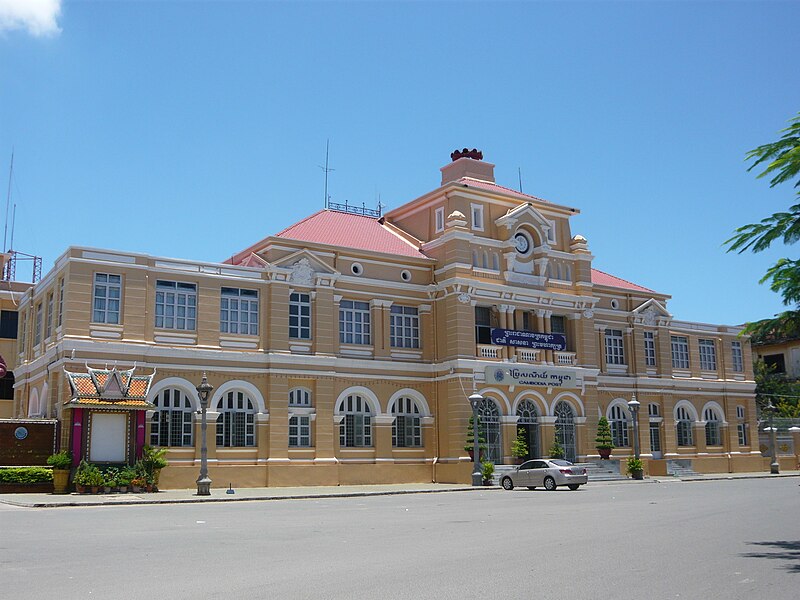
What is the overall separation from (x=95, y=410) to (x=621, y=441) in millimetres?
29586

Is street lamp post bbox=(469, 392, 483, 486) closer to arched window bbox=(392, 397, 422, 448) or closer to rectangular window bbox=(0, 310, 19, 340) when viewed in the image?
arched window bbox=(392, 397, 422, 448)

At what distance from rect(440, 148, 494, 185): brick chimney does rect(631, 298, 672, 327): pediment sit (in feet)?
37.8

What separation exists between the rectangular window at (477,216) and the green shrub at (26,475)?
22.1 m

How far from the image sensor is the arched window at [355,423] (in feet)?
127

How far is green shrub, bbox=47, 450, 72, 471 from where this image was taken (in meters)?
29.7

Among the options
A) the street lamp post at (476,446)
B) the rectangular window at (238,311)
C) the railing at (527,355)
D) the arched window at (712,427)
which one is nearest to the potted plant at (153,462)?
the rectangular window at (238,311)

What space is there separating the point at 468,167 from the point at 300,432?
59.1 feet

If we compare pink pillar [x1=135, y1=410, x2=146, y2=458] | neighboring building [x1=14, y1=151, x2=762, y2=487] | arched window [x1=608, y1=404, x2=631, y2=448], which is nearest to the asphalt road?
pink pillar [x1=135, y1=410, x2=146, y2=458]

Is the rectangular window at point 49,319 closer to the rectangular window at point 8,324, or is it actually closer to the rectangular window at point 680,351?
the rectangular window at point 8,324

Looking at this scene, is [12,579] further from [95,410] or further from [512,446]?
[512,446]

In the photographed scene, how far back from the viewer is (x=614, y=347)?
162 feet

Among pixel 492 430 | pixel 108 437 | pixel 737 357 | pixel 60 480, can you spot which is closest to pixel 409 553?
pixel 60 480

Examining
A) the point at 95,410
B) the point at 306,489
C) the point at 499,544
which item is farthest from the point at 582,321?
the point at 499,544

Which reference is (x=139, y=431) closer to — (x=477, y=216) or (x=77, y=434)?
(x=77, y=434)
